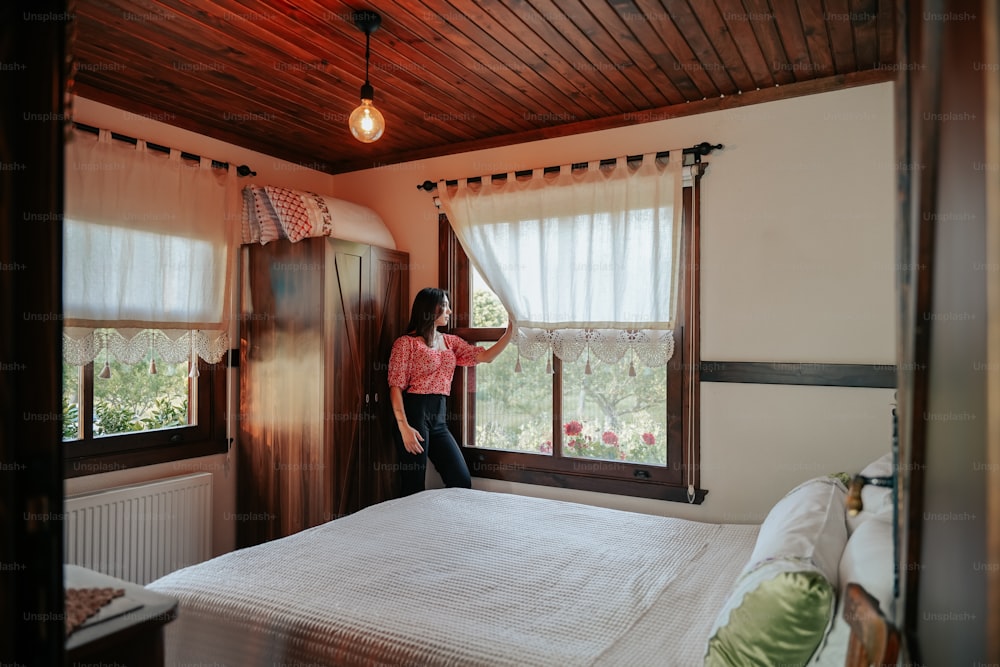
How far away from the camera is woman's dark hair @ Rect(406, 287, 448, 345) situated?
3.53 m

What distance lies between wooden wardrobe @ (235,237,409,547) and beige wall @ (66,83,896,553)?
0.54m

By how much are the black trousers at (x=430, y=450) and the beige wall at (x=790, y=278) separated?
3.32 ft

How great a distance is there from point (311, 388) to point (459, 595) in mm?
1868

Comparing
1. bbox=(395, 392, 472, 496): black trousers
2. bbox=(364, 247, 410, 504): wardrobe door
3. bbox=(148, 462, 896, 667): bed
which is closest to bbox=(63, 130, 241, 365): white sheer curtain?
bbox=(364, 247, 410, 504): wardrobe door

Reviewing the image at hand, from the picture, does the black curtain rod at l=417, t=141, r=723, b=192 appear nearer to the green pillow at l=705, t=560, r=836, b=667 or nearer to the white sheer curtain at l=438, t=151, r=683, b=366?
the white sheer curtain at l=438, t=151, r=683, b=366

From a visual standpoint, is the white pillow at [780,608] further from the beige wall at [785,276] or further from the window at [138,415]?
the window at [138,415]

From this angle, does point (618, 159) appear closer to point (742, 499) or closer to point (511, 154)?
point (511, 154)

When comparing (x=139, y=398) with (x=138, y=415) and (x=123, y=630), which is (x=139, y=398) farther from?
(x=123, y=630)

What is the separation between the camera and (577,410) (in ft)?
11.4

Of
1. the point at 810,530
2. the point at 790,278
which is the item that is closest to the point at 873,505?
the point at 810,530

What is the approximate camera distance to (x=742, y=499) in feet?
9.95

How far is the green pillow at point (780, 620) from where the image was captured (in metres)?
1.31

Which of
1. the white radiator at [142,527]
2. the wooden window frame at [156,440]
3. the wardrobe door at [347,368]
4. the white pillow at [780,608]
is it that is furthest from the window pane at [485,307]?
the white pillow at [780,608]

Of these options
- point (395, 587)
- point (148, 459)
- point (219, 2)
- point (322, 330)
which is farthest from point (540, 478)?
point (219, 2)
